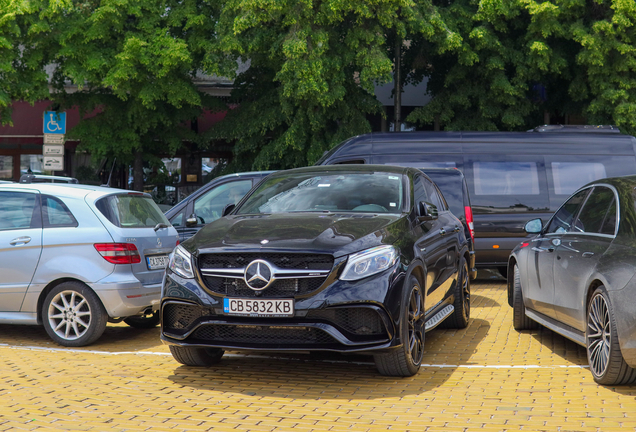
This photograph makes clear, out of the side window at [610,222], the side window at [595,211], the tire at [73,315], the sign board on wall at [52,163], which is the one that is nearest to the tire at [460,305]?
the side window at [595,211]

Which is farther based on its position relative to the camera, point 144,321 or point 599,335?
point 144,321

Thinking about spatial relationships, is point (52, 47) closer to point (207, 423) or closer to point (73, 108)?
point (73, 108)

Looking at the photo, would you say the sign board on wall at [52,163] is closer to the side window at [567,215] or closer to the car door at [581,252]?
the side window at [567,215]

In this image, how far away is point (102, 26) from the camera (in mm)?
18203

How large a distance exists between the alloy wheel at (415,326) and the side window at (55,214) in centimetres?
354

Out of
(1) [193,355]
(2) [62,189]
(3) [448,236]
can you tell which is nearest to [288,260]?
(1) [193,355]

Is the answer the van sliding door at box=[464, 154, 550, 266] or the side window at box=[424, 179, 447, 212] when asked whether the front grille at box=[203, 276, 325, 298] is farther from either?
the van sliding door at box=[464, 154, 550, 266]

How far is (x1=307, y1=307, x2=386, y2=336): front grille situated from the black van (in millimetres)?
7844

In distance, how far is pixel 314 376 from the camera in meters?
6.03

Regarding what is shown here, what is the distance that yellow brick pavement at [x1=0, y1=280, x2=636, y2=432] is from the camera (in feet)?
15.4

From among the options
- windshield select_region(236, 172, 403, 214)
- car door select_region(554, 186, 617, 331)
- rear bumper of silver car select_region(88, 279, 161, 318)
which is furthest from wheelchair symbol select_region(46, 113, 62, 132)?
car door select_region(554, 186, 617, 331)

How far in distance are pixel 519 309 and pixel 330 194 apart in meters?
2.53

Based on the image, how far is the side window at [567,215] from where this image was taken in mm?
6782

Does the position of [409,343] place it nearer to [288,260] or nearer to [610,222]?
[288,260]
